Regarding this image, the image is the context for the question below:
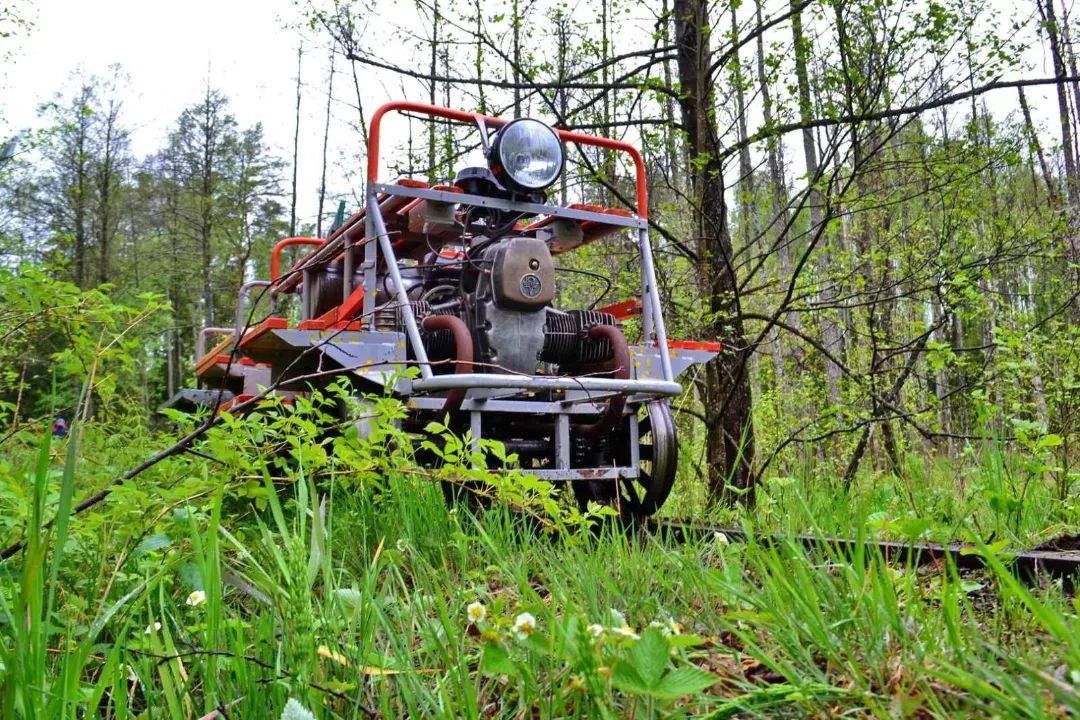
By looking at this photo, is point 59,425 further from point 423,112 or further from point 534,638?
point 534,638

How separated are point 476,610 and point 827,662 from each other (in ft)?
2.01

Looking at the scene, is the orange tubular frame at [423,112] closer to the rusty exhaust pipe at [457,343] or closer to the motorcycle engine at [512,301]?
the motorcycle engine at [512,301]

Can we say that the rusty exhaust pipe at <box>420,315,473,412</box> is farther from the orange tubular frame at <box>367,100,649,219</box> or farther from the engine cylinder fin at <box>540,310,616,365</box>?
the orange tubular frame at <box>367,100,649,219</box>

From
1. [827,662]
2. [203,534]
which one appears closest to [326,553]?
[203,534]

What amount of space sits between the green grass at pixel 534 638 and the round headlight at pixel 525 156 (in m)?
2.49

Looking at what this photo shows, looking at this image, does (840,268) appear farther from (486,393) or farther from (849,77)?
(486,393)

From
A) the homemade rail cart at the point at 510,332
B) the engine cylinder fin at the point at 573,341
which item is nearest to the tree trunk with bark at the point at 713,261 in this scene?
the homemade rail cart at the point at 510,332

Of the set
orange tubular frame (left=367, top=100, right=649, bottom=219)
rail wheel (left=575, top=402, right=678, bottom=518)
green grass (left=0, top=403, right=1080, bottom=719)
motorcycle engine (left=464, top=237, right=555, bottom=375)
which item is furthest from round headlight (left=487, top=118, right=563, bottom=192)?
green grass (left=0, top=403, right=1080, bottom=719)

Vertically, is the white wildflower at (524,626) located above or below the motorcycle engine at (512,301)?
below

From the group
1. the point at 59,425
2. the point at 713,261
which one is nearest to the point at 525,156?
the point at 713,261

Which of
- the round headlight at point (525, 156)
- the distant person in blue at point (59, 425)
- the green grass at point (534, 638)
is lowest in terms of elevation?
the green grass at point (534, 638)

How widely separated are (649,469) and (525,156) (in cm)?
197

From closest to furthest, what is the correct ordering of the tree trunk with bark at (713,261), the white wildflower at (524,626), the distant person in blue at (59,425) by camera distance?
1. the white wildflower at (524,626)
2. the distant person in blue at (59,425)
3. the tree trunk with bark at (713,261)

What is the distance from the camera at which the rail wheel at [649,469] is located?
475cm
